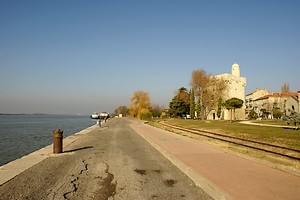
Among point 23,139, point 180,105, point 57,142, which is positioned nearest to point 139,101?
point 180,105

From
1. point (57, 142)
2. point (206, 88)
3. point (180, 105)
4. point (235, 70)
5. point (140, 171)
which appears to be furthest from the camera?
point (235, 70)

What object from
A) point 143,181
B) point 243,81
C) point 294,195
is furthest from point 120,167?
point 243,81

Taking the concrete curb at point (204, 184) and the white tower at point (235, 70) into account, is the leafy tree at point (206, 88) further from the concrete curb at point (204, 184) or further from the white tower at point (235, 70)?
the concrete curb at point (204, 184)

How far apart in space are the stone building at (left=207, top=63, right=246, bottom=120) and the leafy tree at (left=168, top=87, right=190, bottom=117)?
719 cm

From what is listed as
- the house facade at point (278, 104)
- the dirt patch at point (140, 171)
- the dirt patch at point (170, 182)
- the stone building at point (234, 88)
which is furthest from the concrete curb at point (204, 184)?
the stone building at point (234, 88)

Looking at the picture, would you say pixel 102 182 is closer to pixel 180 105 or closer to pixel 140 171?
pixel 140 171

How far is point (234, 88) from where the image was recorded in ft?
254

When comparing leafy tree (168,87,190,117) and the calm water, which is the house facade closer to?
leafy tree (168,87,190,117)

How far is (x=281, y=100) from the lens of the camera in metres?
88.9

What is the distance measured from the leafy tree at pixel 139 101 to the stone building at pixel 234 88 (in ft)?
72.5

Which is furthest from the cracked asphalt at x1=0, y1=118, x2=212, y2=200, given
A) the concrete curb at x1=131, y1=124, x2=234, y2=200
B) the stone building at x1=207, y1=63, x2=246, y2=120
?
the stone building at x1=207, y1=63, x2=246, y2=120

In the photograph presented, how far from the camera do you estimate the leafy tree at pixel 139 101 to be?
88.9m

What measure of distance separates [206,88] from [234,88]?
47.0 ft

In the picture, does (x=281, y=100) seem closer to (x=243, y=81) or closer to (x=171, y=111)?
(x=243, y=81)
